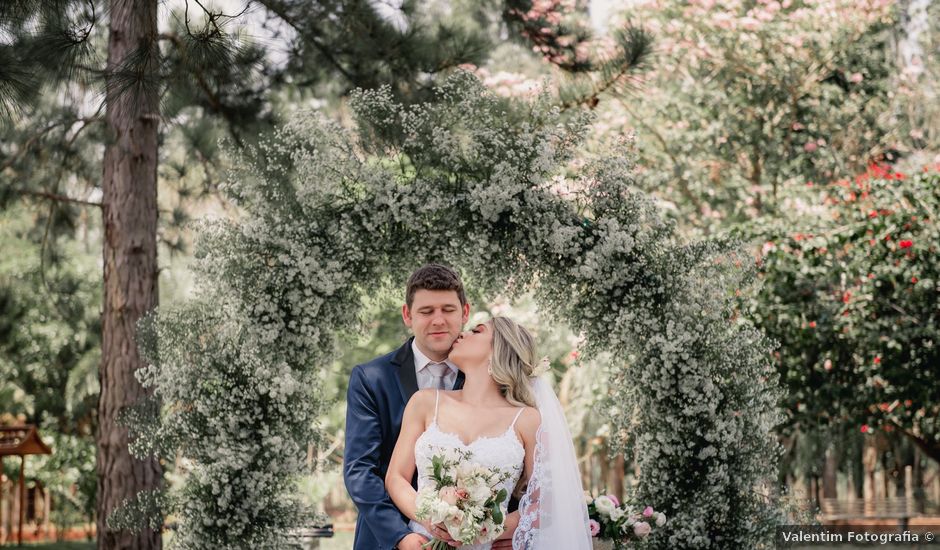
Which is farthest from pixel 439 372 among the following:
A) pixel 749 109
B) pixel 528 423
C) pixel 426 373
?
pixel 749 109

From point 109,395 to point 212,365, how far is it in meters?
2.46

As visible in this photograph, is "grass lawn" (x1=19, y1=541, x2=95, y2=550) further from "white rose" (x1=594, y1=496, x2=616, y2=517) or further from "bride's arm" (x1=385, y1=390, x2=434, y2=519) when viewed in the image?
"bride's arm" (x1=385, y1=390, x2=434, y2=519)

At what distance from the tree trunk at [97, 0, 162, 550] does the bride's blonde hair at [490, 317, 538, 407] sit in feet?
14.0

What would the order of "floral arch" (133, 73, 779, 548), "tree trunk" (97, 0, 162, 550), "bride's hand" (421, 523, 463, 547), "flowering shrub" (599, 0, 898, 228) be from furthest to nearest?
"flowering shrub" (599, 0, 898, 228) → "tree trunk" (97, 0, 162, 550) → "floral arch" (133, 73, 779, 548) → "bride's hand" (421, 523, 463, 547)

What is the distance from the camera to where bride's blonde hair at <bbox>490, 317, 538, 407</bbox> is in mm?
4137

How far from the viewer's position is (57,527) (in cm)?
1789

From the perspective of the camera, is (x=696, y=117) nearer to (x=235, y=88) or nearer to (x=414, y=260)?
(x=235, y=88)

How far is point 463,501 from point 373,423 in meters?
0.83

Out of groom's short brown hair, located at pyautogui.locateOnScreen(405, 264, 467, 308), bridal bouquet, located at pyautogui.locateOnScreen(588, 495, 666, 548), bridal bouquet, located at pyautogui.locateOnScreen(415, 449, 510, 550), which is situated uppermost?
groom's short brown hair, located at pyautogui.locateOnScreen(405, 264, 467, 308)

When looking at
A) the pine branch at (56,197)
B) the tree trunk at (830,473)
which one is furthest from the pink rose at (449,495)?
the tree trunk at (830,473)

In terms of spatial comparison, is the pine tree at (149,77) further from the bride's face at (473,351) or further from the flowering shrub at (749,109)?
the flowering shrub at (749,109)

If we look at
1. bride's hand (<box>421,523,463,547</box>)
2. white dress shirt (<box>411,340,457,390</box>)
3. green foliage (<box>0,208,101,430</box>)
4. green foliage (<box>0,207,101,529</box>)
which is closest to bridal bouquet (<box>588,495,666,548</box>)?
white dress shirt (<box>411,340,457,390</box>)

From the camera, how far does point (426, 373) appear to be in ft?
14.8

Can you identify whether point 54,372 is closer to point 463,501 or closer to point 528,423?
point 528,423
